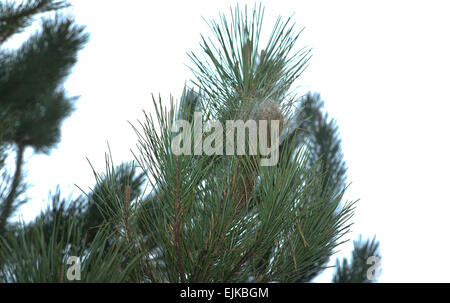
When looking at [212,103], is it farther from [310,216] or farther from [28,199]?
[28,199]

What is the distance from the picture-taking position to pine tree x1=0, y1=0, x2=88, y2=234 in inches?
58.3

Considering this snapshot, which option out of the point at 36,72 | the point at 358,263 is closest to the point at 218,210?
the point at 358,263

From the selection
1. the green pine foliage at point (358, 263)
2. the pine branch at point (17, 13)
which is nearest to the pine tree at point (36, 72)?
the pine branch at point (17, 13)

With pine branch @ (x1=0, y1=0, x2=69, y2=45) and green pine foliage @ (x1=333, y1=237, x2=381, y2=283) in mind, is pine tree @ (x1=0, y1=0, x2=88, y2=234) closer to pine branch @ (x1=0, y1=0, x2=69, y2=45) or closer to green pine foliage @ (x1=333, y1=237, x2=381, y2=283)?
pine branch @ (x1=0, y1=0, x2=69, y2=45)

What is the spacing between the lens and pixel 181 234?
0.41 m

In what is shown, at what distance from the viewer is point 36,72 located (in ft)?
5.48

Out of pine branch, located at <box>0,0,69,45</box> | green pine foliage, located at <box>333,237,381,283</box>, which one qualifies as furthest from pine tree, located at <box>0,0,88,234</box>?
green pine foliage, located at <box>333,237,381,283</box>

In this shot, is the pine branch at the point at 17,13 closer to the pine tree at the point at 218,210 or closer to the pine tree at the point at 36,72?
the pine tree at the point at 36,72

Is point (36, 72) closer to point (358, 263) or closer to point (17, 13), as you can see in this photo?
point (17, 13)

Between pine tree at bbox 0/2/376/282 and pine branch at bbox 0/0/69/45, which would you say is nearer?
pine tree at bbox 0/2/376/282

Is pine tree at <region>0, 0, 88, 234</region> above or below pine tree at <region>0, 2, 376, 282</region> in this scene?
above
